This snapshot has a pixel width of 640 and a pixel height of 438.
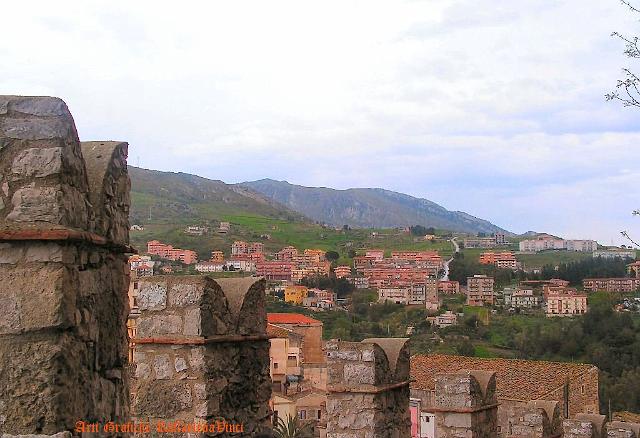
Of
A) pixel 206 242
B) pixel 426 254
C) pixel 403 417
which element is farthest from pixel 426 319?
pixel 403 417

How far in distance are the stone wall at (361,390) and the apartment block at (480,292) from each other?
245 feet

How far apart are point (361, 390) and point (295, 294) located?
227 feet

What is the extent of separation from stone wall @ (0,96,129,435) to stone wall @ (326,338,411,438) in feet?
10.2

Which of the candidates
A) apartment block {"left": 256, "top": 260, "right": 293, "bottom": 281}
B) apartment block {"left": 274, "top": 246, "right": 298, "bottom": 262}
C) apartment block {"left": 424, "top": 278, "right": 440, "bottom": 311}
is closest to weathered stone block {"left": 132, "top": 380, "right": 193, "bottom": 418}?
apartment block {"left": 424, "top": 278, "right": 440, "bottom": 311}

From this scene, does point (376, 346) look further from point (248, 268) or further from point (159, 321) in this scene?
point (248, 268)

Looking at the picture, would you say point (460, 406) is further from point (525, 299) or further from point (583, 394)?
point (525, 299)

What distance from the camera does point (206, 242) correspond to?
90250 mm

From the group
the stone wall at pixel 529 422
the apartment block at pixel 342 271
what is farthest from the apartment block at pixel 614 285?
the stone wall at pixel 529 422

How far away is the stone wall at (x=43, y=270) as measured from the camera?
2.78 meters

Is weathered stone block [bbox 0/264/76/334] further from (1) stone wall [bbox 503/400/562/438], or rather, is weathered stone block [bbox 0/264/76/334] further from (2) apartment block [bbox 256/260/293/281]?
(2) apartment block [bbox 256/260/293/281]

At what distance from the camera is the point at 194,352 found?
178 inches

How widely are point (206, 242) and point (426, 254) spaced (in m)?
31.9

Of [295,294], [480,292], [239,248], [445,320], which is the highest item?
[239,248]

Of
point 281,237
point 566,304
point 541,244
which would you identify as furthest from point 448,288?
point 541,244
